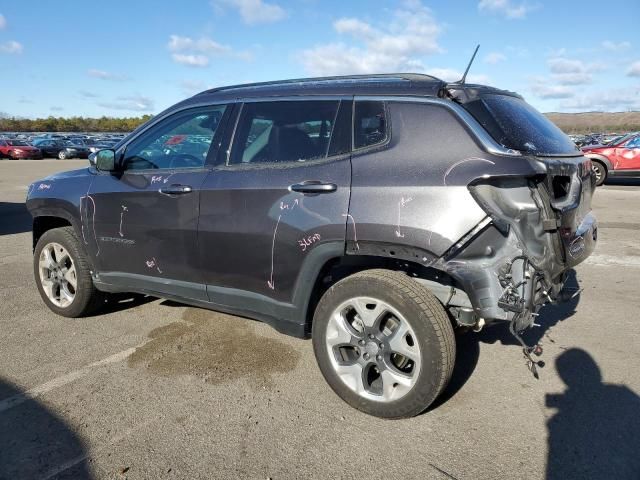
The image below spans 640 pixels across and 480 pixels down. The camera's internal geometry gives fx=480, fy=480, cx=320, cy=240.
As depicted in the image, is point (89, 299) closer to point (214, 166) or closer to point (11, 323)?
point (11, 323)

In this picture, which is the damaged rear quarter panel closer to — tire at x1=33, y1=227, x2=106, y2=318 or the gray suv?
the gray suv

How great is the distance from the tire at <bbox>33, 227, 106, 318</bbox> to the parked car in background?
123 feet

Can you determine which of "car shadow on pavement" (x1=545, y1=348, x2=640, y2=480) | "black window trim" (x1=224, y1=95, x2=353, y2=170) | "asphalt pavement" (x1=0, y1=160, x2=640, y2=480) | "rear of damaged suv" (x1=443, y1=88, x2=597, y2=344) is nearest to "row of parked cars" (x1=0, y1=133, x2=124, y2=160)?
"asphalt pavement" (x1=0, y1=160, x2=640, y2=480)

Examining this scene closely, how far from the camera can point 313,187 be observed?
9.46ft

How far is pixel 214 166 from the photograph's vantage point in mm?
3363

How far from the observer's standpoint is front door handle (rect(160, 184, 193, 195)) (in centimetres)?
339

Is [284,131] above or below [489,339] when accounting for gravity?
above

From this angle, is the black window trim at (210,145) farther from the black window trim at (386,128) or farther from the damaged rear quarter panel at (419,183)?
the damaged rear quarter panel at (419,183)

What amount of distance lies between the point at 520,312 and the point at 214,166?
2.17m

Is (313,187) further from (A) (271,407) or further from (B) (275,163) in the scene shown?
(A) (271,407)

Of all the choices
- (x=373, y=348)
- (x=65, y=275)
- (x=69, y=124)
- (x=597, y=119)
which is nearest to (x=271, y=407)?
(x=373, y=348)

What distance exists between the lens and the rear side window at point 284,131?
9.91 ft

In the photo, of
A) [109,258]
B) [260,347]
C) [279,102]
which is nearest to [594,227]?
[279,102]

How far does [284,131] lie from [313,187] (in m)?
0.55
